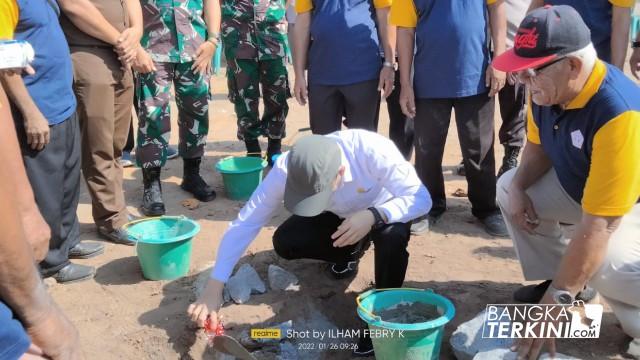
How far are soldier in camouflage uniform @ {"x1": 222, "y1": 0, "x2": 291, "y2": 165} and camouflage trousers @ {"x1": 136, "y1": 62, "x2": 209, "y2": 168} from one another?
355mm

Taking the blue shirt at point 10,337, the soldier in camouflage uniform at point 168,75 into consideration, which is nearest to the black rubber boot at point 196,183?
the soldier in camouflage uniform at point 168,75

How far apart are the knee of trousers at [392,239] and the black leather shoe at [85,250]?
1.91 m

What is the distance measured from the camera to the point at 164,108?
4375mm

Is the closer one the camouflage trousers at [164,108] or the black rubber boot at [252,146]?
the camouflage trousers at [164,108]

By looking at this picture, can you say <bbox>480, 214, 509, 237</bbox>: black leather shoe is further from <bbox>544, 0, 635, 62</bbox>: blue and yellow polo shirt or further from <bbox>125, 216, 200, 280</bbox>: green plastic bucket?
<bbox>125, 216, 200, 280</bbox>: green plastic bucket

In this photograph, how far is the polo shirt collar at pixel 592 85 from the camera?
2.52 m

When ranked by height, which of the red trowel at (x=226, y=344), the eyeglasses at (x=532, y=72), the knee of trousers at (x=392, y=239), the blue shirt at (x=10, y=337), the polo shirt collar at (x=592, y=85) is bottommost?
Result: the red trowel at (x=226, y=344)

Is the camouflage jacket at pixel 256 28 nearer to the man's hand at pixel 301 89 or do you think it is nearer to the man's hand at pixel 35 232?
the man's hand at pixel 301 89

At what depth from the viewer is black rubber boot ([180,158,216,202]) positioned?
482cm

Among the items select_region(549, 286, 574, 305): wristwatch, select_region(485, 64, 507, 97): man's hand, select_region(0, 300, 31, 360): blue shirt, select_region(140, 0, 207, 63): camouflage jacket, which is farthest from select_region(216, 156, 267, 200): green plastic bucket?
select_region(0, 300, 31, 360): blue shirt

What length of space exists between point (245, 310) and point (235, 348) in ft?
1.74

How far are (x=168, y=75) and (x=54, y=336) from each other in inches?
113

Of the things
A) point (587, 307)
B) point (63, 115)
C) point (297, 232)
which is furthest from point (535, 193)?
point (63, 115)

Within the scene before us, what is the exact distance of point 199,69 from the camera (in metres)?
4.42
